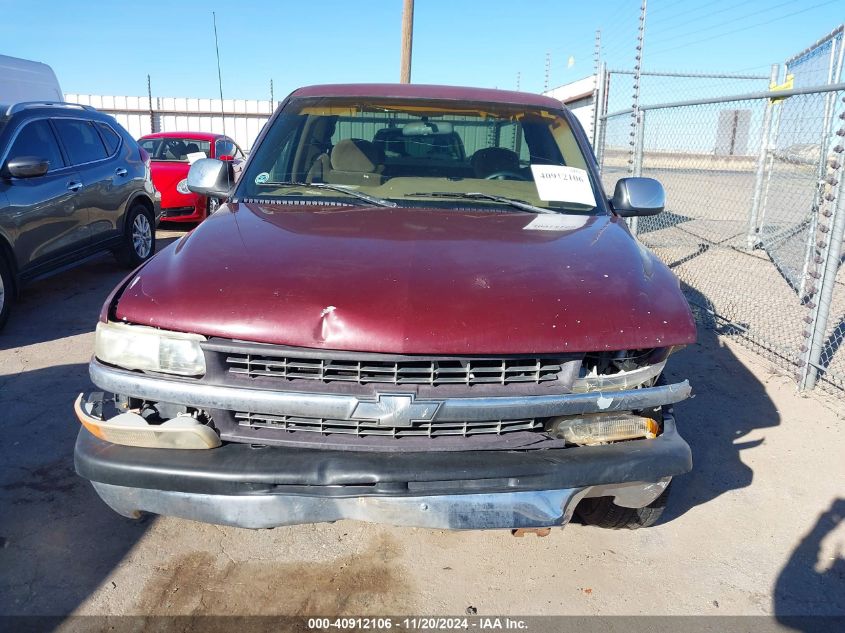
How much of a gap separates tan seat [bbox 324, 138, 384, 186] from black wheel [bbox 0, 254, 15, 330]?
3.41 metres

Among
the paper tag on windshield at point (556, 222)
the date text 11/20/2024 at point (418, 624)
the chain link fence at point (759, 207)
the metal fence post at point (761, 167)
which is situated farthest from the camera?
the metal fence post at point (761, 167)

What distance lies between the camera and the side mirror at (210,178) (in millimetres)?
3547

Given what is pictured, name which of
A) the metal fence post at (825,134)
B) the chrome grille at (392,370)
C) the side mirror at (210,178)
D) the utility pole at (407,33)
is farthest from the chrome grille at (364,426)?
the utility pole at (407,33)

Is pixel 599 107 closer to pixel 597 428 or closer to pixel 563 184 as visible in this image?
pixel 563 184

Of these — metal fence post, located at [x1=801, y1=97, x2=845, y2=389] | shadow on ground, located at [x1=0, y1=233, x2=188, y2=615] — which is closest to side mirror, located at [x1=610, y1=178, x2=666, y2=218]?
metal fence post, located at [x1=801, y1=97, x2=845, y2=389]

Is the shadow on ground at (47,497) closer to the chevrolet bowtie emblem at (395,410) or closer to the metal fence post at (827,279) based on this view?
the chevrolet bowtie emblem at (395,410)

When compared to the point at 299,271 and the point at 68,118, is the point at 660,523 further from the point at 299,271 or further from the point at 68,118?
the point at 68,118

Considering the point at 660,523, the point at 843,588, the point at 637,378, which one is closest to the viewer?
the point at 637,378

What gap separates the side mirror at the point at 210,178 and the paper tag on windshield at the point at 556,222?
1678mm

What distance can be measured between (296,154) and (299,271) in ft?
5.04

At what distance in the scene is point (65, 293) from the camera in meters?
6.80

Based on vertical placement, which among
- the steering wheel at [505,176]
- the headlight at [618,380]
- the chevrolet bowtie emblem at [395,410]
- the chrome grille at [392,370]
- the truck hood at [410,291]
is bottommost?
the chevrolet bowtie emblem at [395,410]

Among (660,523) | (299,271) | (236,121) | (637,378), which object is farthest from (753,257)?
(236,121)

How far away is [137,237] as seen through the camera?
776 centimetres
